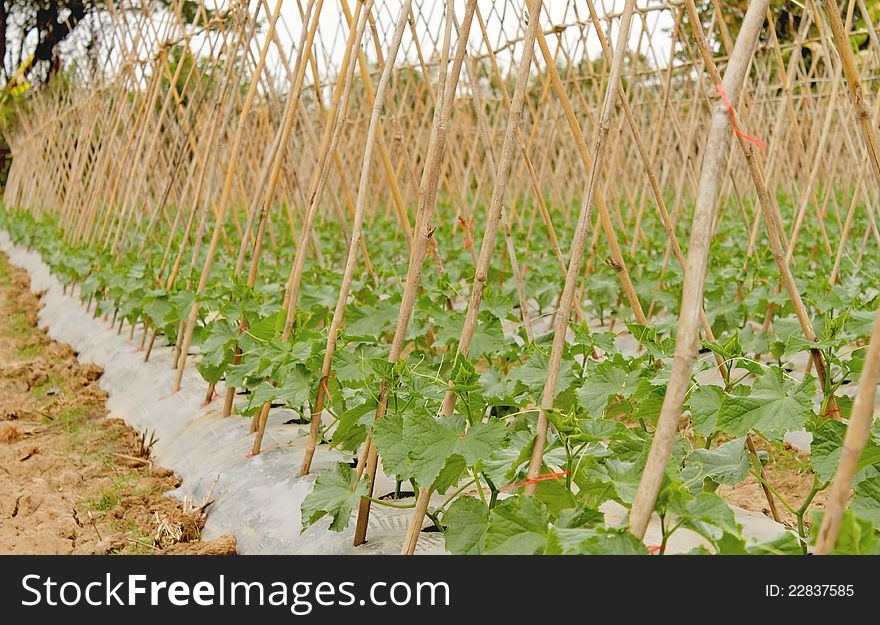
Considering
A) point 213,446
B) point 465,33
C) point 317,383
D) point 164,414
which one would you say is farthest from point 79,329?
point 465,33

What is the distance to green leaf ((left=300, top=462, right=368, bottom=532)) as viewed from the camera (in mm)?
1730

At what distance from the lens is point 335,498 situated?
1.76m

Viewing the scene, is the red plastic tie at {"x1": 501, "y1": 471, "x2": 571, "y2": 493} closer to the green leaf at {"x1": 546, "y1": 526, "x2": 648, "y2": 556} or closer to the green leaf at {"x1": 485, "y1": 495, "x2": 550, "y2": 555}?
the green leaf at {"x1": 485, "y1": 495, "x2": 550, "y2": 555}

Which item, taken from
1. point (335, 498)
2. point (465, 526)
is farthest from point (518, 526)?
point (335, 498)

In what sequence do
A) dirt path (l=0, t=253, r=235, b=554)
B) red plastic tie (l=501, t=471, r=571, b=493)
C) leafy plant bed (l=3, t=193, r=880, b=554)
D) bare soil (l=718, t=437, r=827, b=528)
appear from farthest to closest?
bare soil (l=718, t=437, r=827, b=528) → dirt path (l=0, t=253, r=235, b=554) → red plastic tie (l=501, t=471, r=571, b=493) → leafy plant bed (l=3, t=193, r=880, b=554)

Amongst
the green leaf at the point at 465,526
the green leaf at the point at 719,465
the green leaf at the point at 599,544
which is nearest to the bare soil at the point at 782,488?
the green leaf at the point at 719,465

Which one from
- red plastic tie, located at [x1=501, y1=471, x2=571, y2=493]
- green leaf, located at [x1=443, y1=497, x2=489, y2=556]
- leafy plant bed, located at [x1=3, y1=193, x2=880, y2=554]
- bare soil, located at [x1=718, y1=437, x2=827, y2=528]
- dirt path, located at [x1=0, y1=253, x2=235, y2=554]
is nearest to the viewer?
leafy plant bed, located at [x1=3, y1=193, x2=880, y2=554]

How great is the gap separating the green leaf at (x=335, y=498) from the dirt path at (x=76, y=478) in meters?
0.41

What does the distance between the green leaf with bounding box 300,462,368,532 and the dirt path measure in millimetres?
411

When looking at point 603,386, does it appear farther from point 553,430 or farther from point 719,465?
point 719,465

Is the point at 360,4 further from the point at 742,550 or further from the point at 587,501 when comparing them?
the point at 742,550

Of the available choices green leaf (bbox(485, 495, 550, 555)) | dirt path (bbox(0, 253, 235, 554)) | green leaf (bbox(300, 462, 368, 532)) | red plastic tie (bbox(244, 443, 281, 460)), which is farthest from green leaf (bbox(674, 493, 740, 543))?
red plastic tie (bbox(244, 443, 281, 460))
